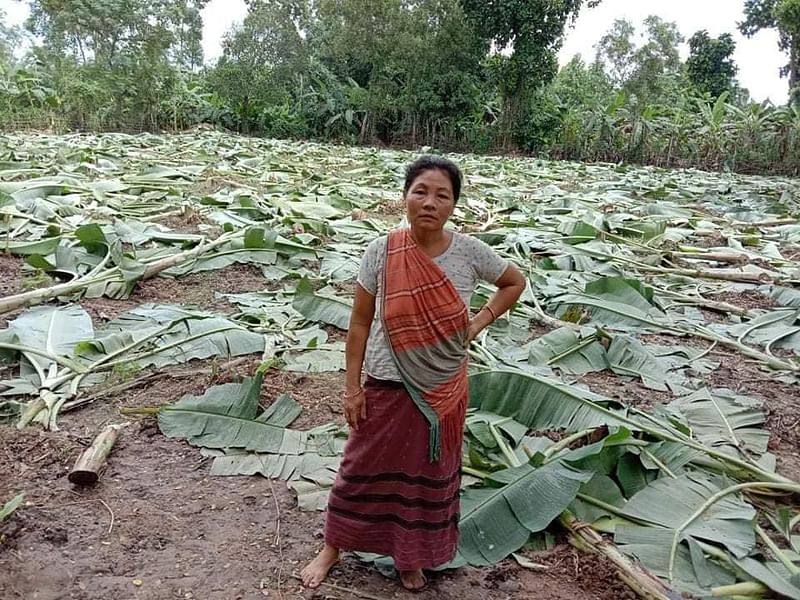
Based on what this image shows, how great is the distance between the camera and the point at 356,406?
1862mm

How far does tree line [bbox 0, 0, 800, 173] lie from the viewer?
55.0ft

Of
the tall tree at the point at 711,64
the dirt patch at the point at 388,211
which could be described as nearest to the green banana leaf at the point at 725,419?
the dirt patch at the point at 388,211

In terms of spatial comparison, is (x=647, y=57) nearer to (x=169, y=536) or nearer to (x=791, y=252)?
(x=791, y=252)

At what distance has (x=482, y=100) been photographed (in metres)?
20.0

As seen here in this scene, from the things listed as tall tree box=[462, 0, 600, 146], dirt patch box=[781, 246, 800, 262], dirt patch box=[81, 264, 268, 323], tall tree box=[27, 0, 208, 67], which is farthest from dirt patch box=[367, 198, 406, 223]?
tall tree box=[27, 0, 208, 67]

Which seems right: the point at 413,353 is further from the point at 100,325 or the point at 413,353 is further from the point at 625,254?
the point at 625,254

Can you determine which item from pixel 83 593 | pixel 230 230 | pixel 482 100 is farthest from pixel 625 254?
pixel 482 100

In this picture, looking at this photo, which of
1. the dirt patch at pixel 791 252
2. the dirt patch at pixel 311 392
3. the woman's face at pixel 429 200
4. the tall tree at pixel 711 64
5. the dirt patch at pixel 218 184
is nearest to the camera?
the woman's face at pixel 429 200

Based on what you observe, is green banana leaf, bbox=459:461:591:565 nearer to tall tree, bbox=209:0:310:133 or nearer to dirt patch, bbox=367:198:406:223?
dirt patch, bbox=367:198:406:223

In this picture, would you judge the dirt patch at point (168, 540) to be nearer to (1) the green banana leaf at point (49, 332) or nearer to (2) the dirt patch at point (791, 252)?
(1) the green banana leaf at point (49, 332)

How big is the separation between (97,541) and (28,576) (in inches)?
8.6

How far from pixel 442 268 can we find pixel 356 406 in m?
0.44

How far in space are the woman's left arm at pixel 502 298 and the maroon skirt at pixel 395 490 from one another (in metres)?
0.29

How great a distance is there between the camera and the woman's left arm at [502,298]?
75.1 inches
